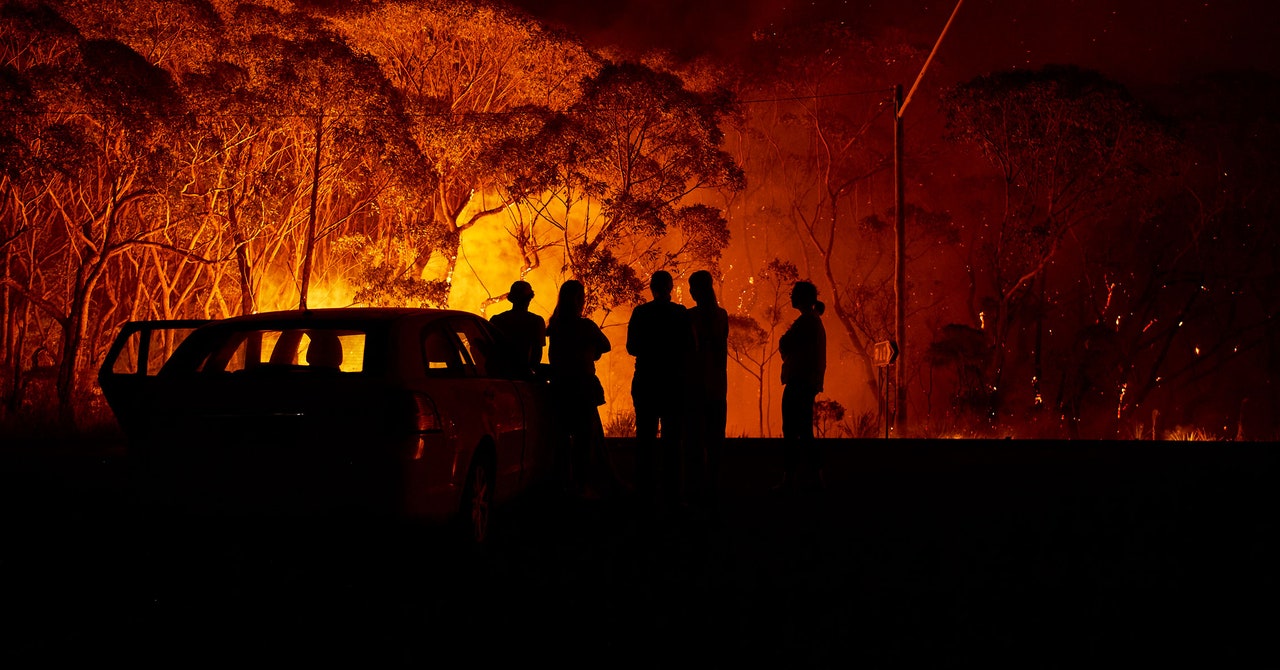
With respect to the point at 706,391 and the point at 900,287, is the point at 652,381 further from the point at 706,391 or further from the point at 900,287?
the point at 900,287

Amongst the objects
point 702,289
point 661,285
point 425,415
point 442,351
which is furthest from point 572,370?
point 425,415

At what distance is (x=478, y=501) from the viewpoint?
8555 millimetres

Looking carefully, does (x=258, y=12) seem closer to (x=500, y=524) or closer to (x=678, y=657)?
(x=500, y=524)

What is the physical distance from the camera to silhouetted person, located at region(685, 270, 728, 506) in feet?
35.1

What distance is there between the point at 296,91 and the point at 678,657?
956 inches

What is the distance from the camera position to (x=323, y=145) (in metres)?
29.7

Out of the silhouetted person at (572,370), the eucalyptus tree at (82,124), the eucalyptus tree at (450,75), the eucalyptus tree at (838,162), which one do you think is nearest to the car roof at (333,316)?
the silhouetted person at (572,370)

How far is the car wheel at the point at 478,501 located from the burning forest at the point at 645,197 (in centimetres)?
1472

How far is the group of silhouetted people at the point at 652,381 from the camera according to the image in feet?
34.2

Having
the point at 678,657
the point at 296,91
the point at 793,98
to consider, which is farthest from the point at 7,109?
the point at 793,98

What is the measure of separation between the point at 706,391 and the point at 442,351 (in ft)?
8.44

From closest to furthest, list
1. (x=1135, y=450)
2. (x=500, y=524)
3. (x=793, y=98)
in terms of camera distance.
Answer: (x=500, y=524) → (x=1135, y=450) → (x=793, y=98)

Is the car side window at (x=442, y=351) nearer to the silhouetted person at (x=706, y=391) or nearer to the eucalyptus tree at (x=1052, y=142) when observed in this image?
the silhouetted person at (x=706, y=391)

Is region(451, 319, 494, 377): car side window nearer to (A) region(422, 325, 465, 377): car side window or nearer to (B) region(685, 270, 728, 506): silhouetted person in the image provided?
(A) region(422, 325, 465, 377): car side window
